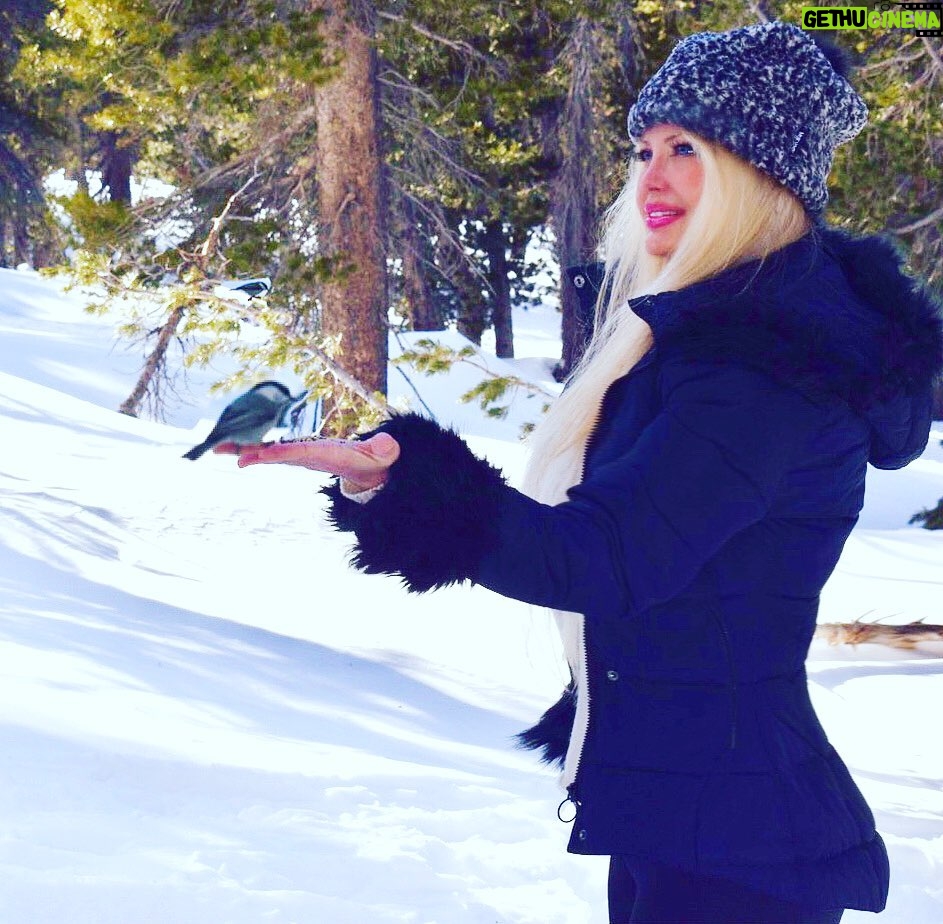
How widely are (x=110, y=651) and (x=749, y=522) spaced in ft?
13.9

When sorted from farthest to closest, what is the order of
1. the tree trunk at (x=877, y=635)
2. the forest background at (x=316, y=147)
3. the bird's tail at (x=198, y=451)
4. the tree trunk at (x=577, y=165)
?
1. the tree trunk at (x=577, y=165)
2. the forest background at (x=316, y=147)
3. the tree trunk at (x=877, y=635)
4. the bird's tail at (x=198, y=451)

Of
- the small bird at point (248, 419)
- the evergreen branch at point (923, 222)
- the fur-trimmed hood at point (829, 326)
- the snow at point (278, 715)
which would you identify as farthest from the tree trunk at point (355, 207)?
the small bird at point (248, 419)

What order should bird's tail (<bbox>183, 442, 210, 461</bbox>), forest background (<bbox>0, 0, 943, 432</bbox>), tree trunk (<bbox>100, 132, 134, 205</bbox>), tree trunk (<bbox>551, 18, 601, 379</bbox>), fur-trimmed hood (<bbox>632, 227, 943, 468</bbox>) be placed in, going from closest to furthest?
bird's tail (<bbox>183, 442, 210, 461</bbox>), fur-trimmed hood (<bbox>632, 227, 943, 468</bbox>), forest background (<bbox>0, 0, 943, 432</bbox>), tree trunk (<bbox>551, 18, 601, 379</bbox>), tree trunk (<bbox>100, 132, 134, 205</bbox>)

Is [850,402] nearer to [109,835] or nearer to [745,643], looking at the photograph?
[745,643]

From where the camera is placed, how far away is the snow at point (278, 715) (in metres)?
3.26

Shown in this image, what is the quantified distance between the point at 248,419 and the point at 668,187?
735 mm

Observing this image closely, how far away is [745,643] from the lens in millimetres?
1579

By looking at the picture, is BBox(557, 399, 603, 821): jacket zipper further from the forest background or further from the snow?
the forest background

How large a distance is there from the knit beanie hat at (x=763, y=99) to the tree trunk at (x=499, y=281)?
1971 cm

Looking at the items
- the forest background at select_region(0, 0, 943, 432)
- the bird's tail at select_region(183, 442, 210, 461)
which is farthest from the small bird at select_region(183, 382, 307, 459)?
the forest background at select_region(0, 0, 943, 432)

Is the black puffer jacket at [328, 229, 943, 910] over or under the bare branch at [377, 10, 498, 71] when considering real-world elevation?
under

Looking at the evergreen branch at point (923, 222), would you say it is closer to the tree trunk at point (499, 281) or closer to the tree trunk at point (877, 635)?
the tree trunk at point (877, 635)

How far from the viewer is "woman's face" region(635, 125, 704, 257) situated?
1.76 m

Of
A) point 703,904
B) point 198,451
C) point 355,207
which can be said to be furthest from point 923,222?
point 198,451
